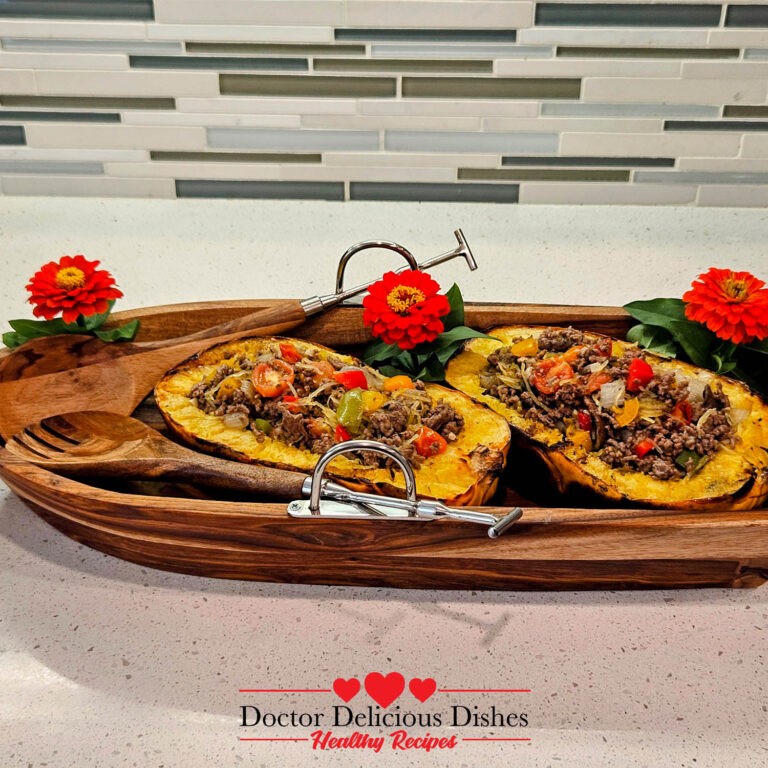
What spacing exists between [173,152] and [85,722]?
5.86ft

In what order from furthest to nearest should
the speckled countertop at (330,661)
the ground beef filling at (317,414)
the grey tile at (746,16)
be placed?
the grey tile at (746,16) < the ground beef filling at (317,414) < the speckled countertop at (330,661)

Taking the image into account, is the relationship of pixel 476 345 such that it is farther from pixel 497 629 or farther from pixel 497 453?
pixel 497 629

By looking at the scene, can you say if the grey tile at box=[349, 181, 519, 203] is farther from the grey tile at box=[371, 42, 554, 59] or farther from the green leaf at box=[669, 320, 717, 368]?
the green leaf at box=[669, 320, 717, 368]

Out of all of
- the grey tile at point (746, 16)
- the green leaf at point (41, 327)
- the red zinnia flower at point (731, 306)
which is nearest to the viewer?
the red zinnia flower at point (731, 306)

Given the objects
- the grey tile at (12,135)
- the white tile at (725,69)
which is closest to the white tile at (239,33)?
the grey tile at (12,135)

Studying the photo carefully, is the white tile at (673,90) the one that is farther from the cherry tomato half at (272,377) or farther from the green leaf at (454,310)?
the cherry tomato half at (272,377)

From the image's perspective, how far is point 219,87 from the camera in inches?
89.4

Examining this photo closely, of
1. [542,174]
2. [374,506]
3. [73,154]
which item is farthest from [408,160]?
[374,506]

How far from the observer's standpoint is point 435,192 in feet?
8.00

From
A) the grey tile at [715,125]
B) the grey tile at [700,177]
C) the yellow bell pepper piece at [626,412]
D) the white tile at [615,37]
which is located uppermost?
the white tile at [615,37]

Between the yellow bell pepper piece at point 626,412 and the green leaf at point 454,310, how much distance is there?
351 millimetres

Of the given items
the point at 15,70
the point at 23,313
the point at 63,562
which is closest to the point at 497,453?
the point at 63,562

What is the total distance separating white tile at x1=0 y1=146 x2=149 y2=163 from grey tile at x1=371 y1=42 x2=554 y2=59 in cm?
73

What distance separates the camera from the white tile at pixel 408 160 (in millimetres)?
2365
